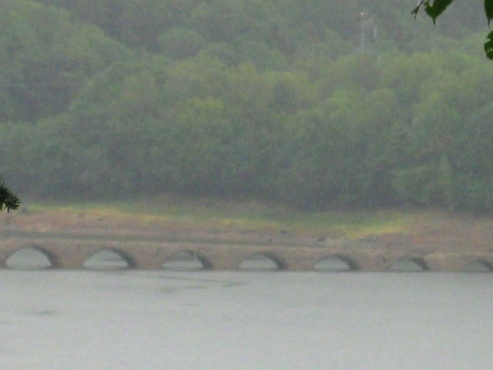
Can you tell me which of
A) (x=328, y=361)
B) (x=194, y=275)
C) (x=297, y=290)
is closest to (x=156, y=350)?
(x=328, y=361)

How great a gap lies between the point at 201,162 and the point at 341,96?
10.1 m

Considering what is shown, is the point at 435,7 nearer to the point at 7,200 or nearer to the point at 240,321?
the point at 7,200

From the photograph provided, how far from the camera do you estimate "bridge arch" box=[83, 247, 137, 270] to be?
5605cm

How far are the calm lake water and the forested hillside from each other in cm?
1540

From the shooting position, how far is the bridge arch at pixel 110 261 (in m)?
56.0

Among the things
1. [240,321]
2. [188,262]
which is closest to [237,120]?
[188,262]

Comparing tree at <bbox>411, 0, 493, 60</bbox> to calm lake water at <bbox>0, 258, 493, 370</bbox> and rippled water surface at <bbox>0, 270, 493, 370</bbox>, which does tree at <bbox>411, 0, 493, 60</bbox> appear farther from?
rippled water surface at <bbox>0, 270, 493, 370</bbox>

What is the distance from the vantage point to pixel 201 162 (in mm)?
75125

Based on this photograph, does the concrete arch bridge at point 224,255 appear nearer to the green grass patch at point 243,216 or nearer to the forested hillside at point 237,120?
the green grass patch at point 243,216

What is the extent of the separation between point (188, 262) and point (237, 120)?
15.5 m

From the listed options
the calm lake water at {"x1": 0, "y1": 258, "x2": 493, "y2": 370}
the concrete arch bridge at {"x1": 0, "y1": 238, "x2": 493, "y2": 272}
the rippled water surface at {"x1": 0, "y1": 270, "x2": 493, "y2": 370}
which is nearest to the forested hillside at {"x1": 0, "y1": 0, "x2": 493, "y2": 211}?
the concrete arch bridge at {"x1": 0, "y1": 238, "x2": 493, "y2": 272}

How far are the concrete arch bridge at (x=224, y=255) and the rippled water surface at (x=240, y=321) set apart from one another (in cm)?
80

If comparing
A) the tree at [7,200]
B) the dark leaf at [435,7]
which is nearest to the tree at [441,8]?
the dark leaf at [435,7]

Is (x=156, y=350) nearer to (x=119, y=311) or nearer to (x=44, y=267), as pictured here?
(x=119, y=311)
